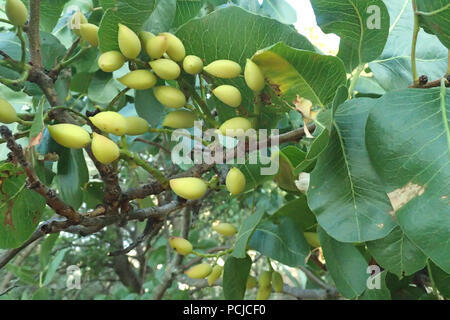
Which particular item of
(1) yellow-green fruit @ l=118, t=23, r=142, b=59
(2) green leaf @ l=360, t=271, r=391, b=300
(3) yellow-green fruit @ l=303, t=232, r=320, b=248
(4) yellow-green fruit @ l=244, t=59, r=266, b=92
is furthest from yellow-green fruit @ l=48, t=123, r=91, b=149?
(2) green leaf @ l=360, t=271, r=391, b=300

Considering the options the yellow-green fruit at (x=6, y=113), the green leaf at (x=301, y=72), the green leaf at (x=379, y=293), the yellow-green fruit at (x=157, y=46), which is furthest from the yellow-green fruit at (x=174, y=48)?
the green leaf at (x=379, y=293)

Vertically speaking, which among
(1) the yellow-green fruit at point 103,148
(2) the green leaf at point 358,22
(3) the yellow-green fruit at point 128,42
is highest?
(2) the green leaf at point 358,22

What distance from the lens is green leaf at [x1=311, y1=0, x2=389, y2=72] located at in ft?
2.18

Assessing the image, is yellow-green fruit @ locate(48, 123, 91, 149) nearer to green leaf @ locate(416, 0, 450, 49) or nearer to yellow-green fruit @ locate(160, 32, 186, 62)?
yellow-green fruit @ locate(160, 32, 186, 62)

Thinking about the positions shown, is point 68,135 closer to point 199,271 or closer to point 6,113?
point 6,113

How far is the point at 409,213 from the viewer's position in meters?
0.54

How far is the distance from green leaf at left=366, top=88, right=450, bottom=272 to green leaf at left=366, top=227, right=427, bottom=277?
0.49 feet

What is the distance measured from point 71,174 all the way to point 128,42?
11.6 inches

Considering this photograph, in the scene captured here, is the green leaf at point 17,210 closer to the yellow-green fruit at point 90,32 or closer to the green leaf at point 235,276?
the yellow-green fruit at point 90,32

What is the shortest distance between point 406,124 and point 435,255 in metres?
0.16

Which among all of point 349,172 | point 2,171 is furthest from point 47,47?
point 349,172

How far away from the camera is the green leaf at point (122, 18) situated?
0.61 metres

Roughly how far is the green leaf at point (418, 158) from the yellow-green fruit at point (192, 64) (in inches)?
9.5
